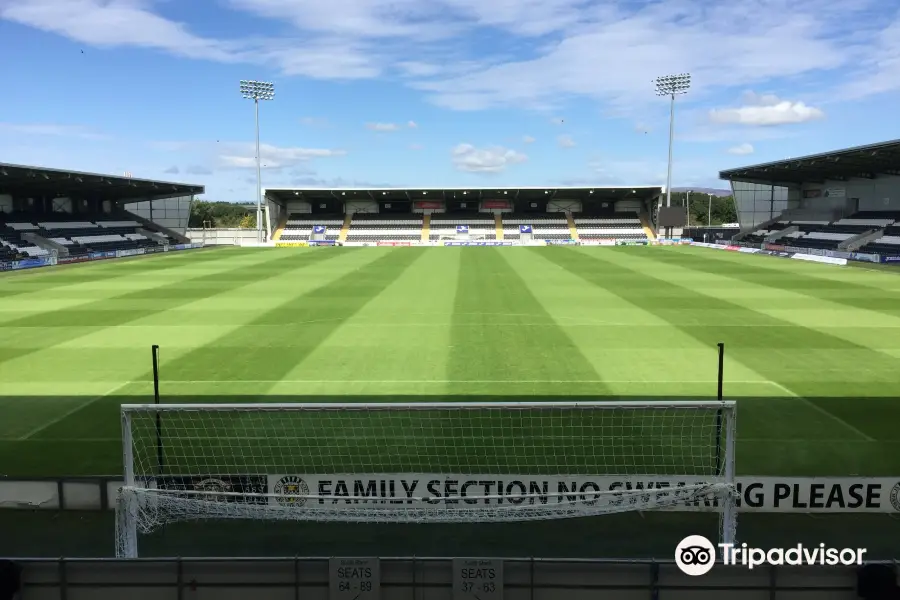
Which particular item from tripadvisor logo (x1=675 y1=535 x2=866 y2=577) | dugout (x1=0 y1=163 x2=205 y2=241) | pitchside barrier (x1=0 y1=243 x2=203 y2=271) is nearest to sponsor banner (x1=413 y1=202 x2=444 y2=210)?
dugout (x1=0 y1=163 x2=205 y2=241)

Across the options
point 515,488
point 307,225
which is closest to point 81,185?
point 307,225

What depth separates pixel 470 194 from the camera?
3236 inches

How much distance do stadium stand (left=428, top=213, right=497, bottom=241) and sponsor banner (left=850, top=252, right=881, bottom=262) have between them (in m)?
40.2

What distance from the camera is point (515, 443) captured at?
37.7 feet

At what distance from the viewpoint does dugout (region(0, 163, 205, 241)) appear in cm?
4816

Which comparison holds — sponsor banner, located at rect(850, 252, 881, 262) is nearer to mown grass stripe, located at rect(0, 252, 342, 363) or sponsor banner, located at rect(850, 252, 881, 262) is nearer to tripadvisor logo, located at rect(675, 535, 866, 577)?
mown grass stripe, located at rect(0, 252, 342, 363)

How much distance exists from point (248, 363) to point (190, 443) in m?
5.88

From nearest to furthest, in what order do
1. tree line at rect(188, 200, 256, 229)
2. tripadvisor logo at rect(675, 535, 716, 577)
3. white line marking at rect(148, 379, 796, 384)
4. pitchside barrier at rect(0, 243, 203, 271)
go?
tripadvisor logo at rect(675, 535, 716, 577)
white line marking at rect(148, 379, 796, 384)
pitchside barrier at rect(0, 243, 203, 271)
tree line at rect(188, 200, 256, 229)

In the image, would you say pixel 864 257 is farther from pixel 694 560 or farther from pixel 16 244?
pixel 16 244

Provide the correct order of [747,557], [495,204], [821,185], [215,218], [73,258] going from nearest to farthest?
[747,557], [73,258], [821,185], [495,204], [215,218]

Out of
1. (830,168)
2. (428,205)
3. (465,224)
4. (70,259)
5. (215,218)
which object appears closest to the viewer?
(70,259)

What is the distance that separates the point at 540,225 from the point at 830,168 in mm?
34135

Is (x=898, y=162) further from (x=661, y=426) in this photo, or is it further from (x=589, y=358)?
(x=661, y=426)

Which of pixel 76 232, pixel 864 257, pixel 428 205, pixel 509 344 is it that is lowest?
pixel 509 344
